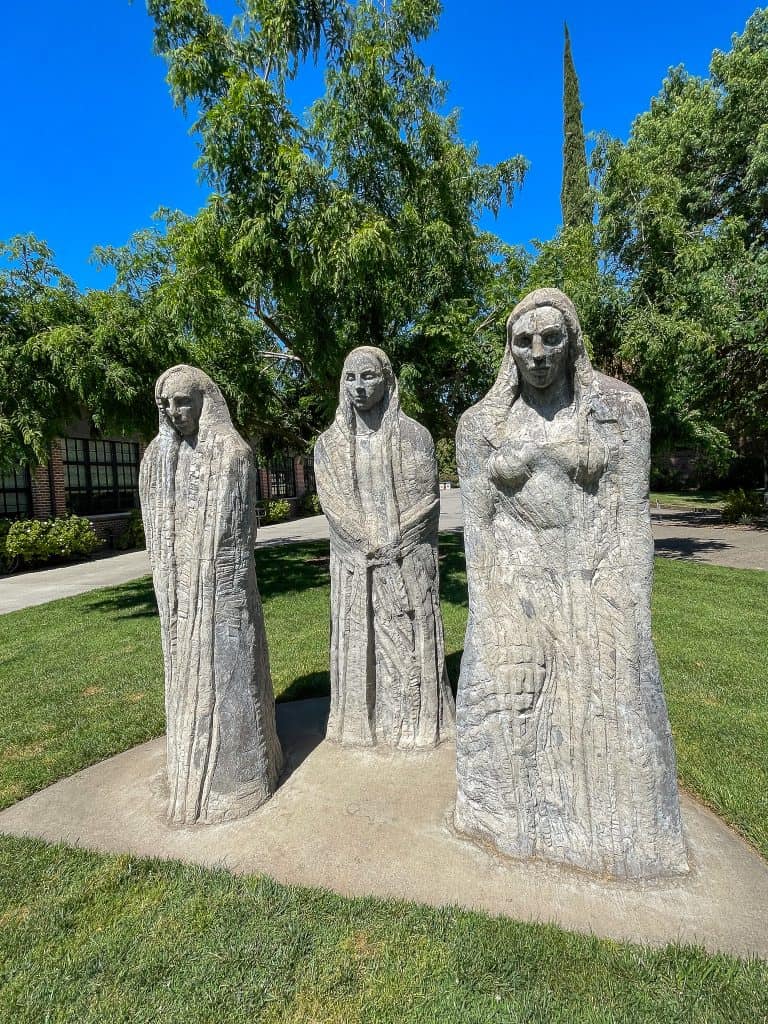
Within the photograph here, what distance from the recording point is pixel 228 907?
235 cm

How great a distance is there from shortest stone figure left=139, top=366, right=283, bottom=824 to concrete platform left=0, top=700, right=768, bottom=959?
0.86 ft

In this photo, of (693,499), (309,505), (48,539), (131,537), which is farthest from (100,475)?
(693,499)

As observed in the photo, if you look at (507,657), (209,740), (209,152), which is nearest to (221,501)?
(209,740)

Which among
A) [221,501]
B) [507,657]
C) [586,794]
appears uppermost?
[221,501]

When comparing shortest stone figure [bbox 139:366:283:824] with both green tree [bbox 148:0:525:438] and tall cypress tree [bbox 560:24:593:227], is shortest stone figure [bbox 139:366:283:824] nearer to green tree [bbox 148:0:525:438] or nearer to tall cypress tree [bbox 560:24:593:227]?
green tree [bbox 148:0:525:438]

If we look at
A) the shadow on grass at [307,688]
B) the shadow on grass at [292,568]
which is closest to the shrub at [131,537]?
the shadow on grass at [292,568]

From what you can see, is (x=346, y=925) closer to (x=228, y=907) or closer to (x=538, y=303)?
(x=228, y=907)

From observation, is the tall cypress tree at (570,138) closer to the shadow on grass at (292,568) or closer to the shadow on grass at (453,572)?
the shadow on grass at (453,572)

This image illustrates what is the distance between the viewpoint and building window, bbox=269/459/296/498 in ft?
90.7

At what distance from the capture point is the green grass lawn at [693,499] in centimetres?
2312

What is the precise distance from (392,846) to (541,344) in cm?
251

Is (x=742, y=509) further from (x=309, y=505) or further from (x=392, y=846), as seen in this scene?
(x=309, y=505)

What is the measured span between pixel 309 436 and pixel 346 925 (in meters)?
9.81

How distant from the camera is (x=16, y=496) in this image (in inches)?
607
